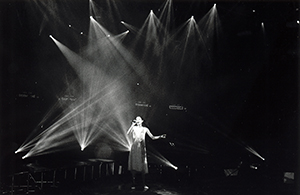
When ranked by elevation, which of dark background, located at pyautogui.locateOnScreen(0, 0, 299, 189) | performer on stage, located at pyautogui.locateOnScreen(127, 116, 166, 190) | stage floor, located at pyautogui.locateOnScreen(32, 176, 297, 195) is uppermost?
dark background, located at pyautogui.locateOnScreen(0, 0, 299, 189)

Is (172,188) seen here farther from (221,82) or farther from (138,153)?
(221,82)

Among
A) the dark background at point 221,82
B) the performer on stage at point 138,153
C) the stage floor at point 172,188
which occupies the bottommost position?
the stage floor at point 172,188

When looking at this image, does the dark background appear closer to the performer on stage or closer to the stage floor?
the stage floor

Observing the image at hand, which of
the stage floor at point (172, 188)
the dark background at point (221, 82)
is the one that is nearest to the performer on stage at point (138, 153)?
the stage floor at point (172, 188)

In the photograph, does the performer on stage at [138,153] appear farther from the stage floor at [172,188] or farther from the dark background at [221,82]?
the dark background at [221,82]

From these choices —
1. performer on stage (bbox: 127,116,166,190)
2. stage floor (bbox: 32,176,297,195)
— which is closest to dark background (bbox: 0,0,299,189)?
stage floor (bbox: 32,176,297,195)

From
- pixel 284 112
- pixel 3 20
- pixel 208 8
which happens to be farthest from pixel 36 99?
pixel 284 112

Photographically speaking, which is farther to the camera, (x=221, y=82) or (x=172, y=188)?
(x=221, y=82)

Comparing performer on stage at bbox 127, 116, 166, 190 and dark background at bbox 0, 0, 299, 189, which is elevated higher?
dark background at bbox 0, 0, 299, 189

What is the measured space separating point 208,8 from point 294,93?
3578 millimetres

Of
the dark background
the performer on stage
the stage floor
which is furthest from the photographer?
the dark background

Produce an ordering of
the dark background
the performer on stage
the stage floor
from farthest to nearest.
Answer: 1. the dark background
2. the performer on stage
3. the stage floor

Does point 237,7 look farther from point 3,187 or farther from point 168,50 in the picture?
point 3,187

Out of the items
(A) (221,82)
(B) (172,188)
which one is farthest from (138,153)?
(A) (221,82)
